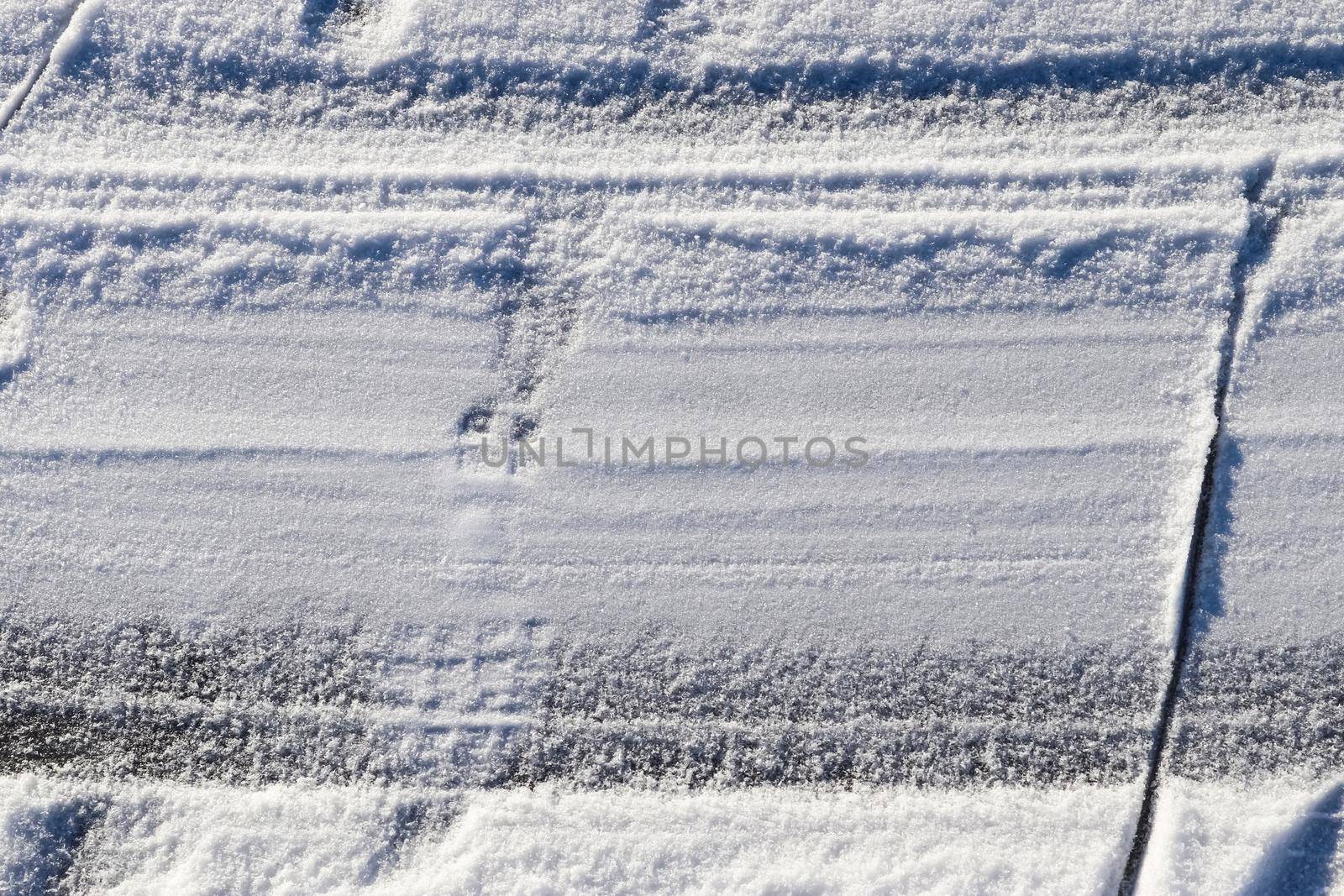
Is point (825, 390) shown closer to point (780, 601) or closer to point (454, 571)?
point (780, 601)

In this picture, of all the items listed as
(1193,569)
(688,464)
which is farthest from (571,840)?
(1193,569)

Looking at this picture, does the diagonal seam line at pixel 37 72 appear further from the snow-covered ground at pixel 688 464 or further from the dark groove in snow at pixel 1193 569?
the dark groove in snow at pixel 1193 569

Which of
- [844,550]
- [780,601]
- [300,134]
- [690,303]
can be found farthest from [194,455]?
[844,550]

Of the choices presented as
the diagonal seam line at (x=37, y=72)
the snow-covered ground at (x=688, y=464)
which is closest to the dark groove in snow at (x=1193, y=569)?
the snow-covered ground at (x=688, y=464)

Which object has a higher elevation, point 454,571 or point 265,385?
point 265,385

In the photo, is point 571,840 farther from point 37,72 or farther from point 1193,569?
point 37,72

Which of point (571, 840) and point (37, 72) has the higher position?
point (37, 72)
